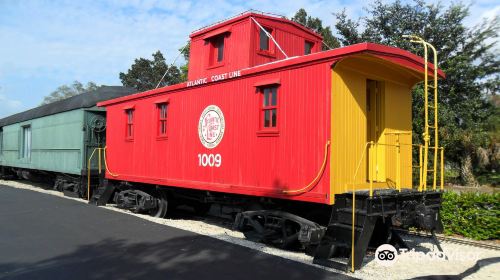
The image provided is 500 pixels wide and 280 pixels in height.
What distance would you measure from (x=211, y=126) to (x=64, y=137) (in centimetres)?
837

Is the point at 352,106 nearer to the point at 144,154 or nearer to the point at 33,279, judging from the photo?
the point at 33,279

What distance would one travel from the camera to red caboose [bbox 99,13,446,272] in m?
6.52

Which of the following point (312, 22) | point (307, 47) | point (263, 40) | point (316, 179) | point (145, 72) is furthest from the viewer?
point (145, 72)

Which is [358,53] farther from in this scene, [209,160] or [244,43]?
[209,160]

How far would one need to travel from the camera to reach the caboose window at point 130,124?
11453 mm

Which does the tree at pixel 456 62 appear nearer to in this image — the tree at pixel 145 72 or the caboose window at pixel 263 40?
the caboose window at pixel 263 40

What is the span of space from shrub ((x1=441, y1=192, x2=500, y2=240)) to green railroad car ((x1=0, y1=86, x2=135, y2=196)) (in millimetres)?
10326

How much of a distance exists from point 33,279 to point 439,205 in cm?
615

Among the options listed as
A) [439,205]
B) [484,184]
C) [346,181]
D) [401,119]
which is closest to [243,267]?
[346,181]

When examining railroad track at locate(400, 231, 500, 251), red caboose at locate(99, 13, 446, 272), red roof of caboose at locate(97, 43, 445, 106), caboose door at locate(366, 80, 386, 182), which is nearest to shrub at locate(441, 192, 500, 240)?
railroad track at locate(400, 231, 500, 251)

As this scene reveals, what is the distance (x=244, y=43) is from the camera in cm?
888

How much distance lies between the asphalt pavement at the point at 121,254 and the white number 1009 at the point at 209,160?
4.67ft

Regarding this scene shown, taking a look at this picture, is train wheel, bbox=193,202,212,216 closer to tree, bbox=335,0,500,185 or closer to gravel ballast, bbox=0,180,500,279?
gravel ballast, bbox=0,180,500,279

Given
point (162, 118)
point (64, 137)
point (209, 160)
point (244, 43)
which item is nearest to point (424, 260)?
point (209, 160)
